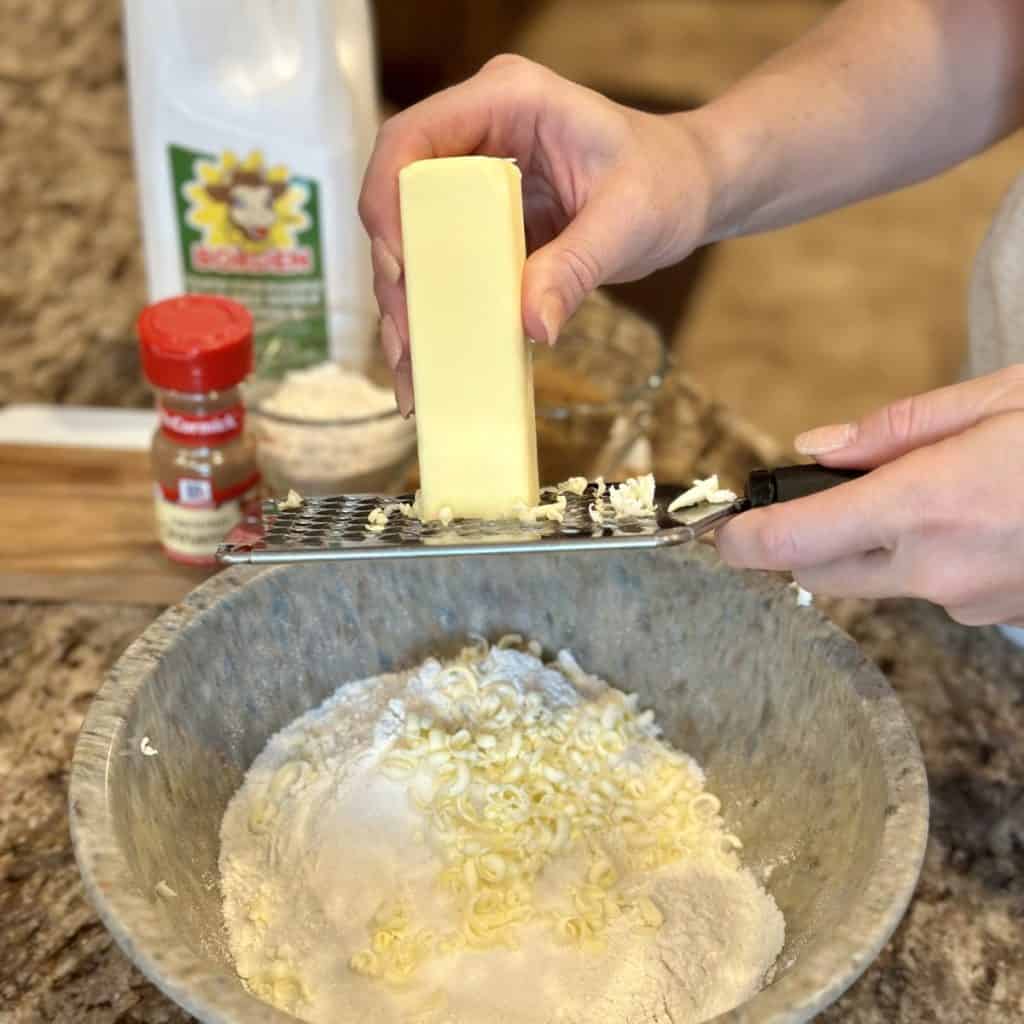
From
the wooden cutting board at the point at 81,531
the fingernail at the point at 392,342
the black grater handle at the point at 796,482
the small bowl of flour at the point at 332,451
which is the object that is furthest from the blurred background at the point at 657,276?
the black grater handle at the point at 796,482

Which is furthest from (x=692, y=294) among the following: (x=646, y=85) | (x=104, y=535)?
(x=104, y=535)

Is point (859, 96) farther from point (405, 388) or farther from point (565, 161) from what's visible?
point (405, 388)

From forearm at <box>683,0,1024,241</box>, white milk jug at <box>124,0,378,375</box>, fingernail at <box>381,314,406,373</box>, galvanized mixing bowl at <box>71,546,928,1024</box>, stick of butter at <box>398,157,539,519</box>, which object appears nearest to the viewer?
galvanized mixing bowl at <box>71,546,928,1024</box>

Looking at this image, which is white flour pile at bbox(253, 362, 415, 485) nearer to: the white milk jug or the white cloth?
the white milk jug

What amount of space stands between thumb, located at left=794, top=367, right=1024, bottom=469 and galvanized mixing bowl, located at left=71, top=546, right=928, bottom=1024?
113 millimetres

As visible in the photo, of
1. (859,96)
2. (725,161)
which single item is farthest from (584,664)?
(859,96)

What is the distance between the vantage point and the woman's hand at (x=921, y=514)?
0.57 meters

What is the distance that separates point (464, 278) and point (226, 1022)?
380 mm

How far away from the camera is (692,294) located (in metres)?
2.81

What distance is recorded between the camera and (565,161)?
0.85m

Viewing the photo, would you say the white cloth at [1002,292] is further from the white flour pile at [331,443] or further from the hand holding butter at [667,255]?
the white flour pile at [331,443]

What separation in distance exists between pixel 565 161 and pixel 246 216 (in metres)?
0.37

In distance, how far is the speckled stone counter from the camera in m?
0.67

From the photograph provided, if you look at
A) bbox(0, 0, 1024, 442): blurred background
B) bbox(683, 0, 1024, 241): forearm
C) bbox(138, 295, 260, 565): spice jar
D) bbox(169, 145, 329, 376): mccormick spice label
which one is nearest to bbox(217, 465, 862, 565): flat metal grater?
bbox(138, 295, 260, 565): spice jar
